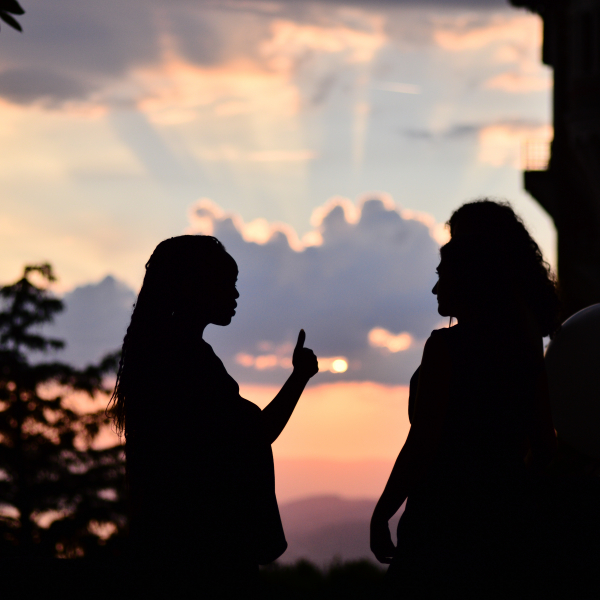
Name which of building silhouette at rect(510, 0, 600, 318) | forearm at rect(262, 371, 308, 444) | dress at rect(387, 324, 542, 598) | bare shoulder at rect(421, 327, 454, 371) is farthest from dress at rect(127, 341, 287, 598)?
building silhouette at rect(510, 0, 600, 318)

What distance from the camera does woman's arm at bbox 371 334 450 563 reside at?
250cm

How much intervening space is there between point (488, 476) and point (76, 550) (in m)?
18.1

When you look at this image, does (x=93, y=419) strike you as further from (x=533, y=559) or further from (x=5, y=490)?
(x=533, y=559)

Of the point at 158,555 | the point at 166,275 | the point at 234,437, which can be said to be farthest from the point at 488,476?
the point at 166,275

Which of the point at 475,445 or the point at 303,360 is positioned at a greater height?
the point at 303,360

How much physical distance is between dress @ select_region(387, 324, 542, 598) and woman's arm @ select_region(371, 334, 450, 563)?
50 mm

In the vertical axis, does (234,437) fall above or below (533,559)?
above

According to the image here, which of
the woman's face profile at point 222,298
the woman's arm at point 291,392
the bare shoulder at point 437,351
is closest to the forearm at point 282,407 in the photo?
the woman's arm at point 291,392

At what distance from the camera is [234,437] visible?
104 inches

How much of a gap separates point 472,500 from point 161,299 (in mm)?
1392

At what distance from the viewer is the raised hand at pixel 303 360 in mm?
3115

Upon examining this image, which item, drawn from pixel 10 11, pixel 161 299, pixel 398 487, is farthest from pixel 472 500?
pixel 10 11

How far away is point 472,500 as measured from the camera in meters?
2.54

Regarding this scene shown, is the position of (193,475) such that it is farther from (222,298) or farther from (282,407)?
(222,298)
